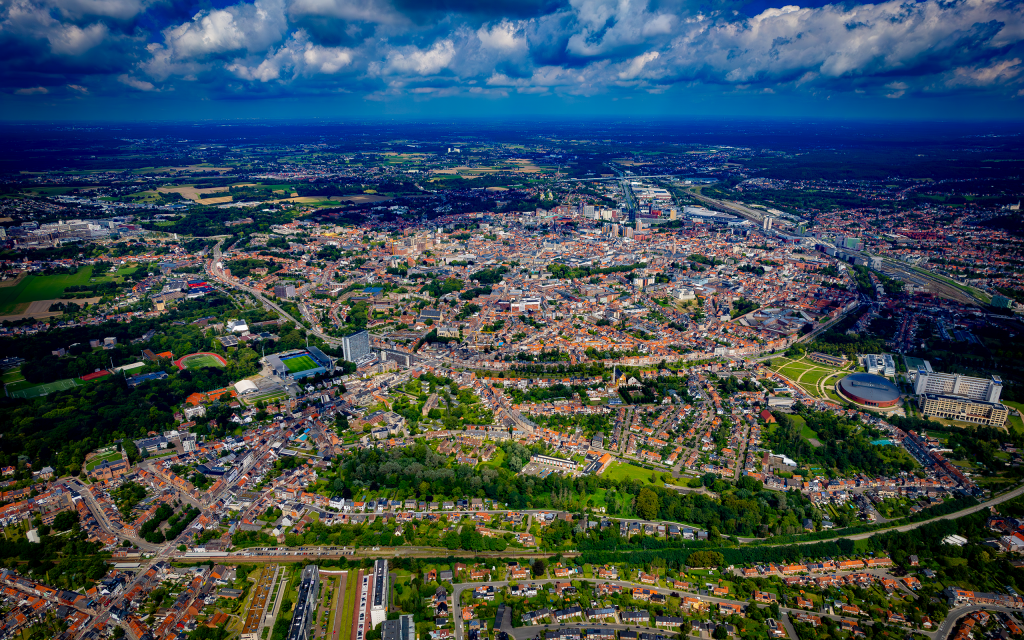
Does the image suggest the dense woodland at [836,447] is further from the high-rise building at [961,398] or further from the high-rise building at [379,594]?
the high-rise building at [379,594]

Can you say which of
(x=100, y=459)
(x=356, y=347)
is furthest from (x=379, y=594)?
(x=356, y=347)

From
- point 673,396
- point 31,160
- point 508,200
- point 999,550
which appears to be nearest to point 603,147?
point 508,200

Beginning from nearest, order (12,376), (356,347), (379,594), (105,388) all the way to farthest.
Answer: (379,594)
(105,388)
(12,376)
(356,347)

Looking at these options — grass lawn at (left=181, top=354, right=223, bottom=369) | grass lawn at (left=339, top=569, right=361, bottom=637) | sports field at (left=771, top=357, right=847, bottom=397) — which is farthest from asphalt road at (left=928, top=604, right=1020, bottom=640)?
grass lawn at (left=181, top=354, right=223, bottom=369)

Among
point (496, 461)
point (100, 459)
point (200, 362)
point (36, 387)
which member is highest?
point (200, 362)

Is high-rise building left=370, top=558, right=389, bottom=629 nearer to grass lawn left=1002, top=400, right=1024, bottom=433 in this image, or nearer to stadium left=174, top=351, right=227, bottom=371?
stadium left=174, top=351, right=227, bottom=371

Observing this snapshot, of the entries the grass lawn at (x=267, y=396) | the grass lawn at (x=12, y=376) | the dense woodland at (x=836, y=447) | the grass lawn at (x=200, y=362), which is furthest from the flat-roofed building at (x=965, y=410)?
the grass lawn at (x=12, y=376)

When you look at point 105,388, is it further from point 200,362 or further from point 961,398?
point 961,398

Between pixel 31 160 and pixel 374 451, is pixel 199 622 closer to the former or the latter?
pixel 374 451
